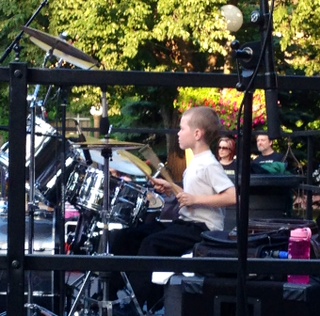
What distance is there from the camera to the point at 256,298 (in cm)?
310

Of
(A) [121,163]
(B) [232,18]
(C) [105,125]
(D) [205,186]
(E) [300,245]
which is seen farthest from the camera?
(B) [232,18]

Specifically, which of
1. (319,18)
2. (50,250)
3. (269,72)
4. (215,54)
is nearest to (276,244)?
(269,72)

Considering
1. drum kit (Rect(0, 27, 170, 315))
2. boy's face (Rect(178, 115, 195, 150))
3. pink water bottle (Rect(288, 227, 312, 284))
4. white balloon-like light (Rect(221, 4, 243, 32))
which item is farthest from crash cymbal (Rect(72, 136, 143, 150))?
white balloon-like light (Rect(221, 4, 243, 32))

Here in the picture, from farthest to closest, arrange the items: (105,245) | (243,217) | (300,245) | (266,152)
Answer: (266,152) < (105,245) < (300,245) < (243,217)

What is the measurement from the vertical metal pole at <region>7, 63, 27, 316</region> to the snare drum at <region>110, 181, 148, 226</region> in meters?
3.09

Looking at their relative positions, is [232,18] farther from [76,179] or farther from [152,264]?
[152,264]

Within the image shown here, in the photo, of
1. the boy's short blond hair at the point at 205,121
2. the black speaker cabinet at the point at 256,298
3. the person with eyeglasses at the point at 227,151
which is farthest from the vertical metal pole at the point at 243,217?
the person with eyeglasses at the point at 227,151

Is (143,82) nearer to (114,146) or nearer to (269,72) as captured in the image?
(269,72)

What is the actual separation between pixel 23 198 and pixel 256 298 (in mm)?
1143

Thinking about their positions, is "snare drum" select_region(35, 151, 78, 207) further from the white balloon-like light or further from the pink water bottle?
the white balloon-like light

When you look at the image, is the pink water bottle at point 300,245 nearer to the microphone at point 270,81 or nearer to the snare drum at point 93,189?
the microphone at point 270,81

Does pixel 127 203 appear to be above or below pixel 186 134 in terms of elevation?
below

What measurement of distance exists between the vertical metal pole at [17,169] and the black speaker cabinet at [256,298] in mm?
975

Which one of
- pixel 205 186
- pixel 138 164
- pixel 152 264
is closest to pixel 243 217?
pixel 152 264
